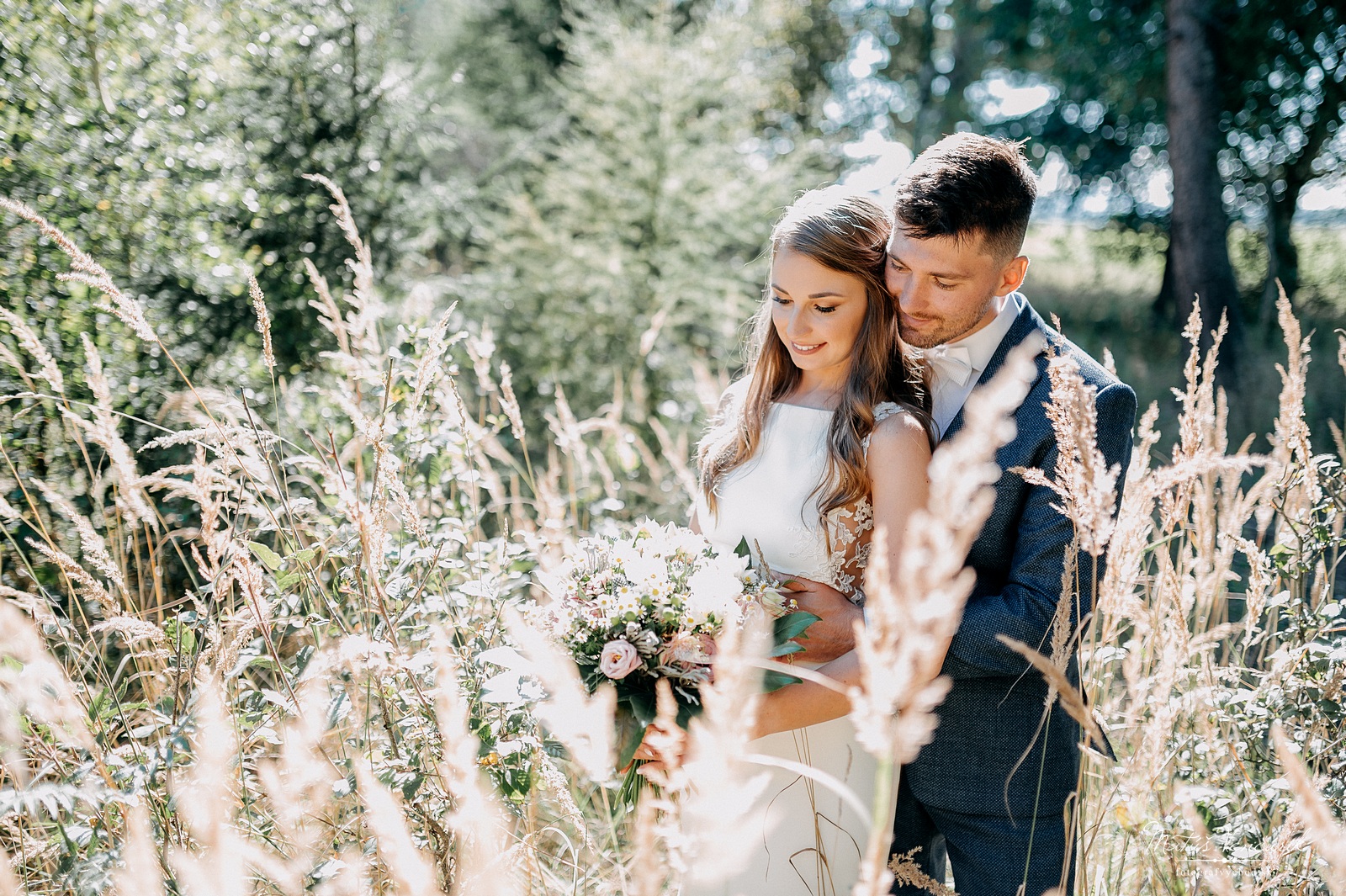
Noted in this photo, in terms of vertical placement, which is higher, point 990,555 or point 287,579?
point 990,555

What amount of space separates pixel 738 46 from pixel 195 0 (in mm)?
5846

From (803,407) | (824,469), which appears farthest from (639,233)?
(824,469)

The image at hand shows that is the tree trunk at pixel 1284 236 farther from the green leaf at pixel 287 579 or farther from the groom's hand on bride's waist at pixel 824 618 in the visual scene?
the green leaf at pixel 287 579

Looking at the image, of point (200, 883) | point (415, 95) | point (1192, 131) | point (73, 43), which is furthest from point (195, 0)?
point (1192, 131)

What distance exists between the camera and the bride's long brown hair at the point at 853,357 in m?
2.27

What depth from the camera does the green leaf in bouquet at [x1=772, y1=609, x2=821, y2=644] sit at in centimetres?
192

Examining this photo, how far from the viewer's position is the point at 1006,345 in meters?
2.28

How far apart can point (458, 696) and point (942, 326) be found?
4.94 ft

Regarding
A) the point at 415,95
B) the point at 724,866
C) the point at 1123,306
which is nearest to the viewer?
the point at 724,866

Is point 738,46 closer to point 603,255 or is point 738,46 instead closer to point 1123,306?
point 603,255

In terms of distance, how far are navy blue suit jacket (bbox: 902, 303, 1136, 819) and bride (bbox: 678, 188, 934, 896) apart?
8.5 inches

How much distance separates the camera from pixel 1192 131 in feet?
26.3

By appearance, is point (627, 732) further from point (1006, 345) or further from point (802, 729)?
point (1006, 345)

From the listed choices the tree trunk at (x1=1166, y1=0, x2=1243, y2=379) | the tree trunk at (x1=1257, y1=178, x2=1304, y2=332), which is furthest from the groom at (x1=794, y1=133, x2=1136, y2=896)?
the tree trunk at (x1=1257, y1=178, x2=1304, y2=332)
